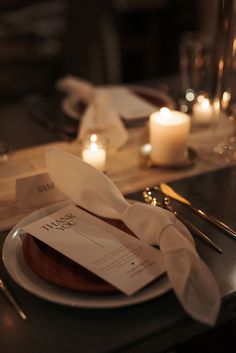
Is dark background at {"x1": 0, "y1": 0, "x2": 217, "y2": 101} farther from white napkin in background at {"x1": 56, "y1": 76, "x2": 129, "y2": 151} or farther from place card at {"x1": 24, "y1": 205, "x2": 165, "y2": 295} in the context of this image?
place card at {"x1": 24, "y1": 205, "x2": 165, "y2": 295}

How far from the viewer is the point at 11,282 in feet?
2.28

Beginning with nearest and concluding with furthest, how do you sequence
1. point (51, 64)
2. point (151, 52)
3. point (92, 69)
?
point (92, 69) < point (51, 64) < point (151, 52)

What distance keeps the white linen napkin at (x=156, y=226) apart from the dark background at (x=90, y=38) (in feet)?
4.18

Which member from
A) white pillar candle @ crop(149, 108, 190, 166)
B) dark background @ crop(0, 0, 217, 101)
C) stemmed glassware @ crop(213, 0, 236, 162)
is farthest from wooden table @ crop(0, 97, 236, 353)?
dark background @ crop(0, 0, 217, 101)

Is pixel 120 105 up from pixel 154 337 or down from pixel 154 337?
up

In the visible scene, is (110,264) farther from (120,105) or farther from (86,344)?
(120,105)

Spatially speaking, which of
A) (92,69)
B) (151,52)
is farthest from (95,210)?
(151,52)

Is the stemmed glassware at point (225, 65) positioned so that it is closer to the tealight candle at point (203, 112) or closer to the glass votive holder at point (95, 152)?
the tealight candle at point (203, 112)

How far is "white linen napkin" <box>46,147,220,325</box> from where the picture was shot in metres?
0.61

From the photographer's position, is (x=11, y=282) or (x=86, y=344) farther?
(x=11, y=282)

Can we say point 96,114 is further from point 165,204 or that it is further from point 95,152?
point 165,204

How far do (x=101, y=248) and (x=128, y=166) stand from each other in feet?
1.28

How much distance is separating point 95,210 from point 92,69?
1.37 m

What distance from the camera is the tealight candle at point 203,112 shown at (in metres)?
1.31
